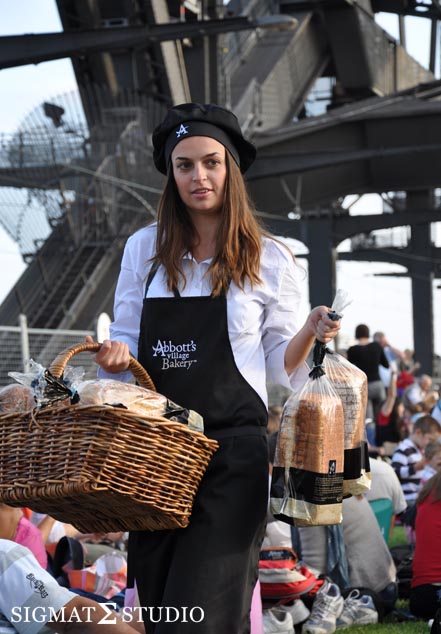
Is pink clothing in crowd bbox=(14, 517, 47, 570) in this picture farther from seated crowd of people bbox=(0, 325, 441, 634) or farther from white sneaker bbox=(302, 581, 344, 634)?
white sneaker bbox=(302, 581, 344, 634)

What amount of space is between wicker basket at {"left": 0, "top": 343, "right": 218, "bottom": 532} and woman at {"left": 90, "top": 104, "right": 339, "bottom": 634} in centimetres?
17

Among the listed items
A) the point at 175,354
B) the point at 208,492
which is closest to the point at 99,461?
the point at 208,492

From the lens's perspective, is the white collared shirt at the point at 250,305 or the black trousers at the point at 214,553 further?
the white collared shirt at the point at 250,305

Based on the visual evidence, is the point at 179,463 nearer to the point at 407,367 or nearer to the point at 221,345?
the point at 221,345

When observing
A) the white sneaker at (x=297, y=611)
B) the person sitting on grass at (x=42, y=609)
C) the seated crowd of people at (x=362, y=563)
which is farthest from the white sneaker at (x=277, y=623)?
the person sitting on grass at (x=42, y=609)

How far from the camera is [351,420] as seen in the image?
12.1ft

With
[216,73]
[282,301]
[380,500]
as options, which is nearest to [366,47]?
[216,73]

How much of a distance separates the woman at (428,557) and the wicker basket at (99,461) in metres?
4.70

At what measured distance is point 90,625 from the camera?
12.8ft

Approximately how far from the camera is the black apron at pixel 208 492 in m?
3.35

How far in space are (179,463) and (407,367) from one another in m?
25.4

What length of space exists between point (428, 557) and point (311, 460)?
4.52 meters

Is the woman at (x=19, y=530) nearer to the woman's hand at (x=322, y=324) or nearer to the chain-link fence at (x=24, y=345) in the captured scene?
the woman's hand at (x=322, y=324)

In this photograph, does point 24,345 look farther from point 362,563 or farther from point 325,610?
point 325,610
